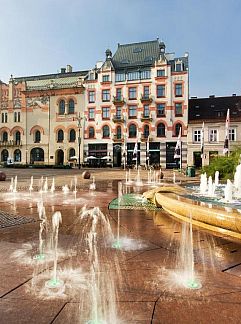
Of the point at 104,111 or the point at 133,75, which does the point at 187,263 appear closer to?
the point at 133,75

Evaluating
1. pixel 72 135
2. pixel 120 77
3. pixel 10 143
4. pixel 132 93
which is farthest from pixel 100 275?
pixel 10 143

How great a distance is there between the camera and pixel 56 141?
174 feet

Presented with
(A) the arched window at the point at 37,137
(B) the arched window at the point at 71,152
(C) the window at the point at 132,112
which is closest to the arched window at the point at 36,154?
(A) the arched window at the point at 37,137

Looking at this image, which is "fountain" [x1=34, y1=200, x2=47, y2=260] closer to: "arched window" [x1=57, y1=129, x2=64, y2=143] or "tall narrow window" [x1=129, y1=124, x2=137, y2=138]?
"tall narrow window" [x1=129, y1=124, x2=137, y2=138]

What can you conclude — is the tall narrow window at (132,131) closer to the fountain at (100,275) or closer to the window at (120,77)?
the window at (120,77)

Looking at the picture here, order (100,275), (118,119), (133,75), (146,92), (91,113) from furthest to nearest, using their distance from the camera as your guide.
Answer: (91,113) → (118,119) → (133,75) → (146,92) → (100,275)

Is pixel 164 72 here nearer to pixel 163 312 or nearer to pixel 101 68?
pixel 101 68

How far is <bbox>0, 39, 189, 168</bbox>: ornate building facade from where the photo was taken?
46.5 metres

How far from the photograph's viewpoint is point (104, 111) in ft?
164

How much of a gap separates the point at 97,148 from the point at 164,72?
17279mm

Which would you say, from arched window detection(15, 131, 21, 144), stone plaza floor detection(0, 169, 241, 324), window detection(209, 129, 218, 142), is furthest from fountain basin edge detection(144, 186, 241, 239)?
arched window detection(15, 131, 21, 144)

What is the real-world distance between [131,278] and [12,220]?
446 cm

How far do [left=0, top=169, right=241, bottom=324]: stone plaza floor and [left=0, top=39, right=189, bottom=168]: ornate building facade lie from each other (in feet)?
132

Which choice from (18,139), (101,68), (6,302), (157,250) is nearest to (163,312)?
(6,302)
